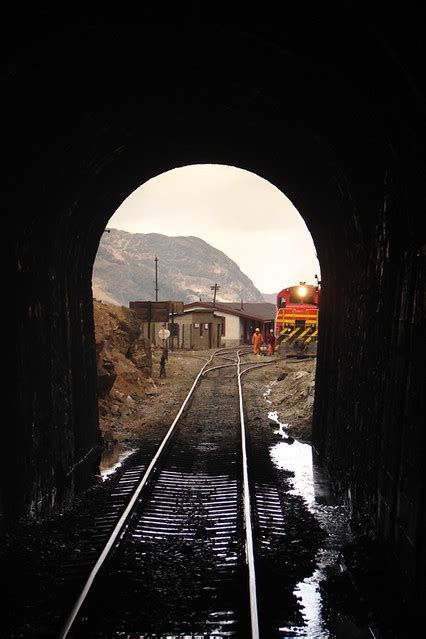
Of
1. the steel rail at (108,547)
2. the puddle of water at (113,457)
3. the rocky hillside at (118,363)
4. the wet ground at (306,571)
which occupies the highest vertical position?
the rocky hillside at (118,363)

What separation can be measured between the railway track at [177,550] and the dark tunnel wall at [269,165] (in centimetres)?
109

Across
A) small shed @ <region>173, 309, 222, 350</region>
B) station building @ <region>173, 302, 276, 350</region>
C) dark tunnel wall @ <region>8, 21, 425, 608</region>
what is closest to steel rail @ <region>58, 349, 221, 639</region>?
dark tunnel wall @ <region>8, 21, 425, 608</region>

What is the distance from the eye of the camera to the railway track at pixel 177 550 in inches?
165

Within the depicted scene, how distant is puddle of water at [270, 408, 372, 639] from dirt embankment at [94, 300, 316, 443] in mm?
1438

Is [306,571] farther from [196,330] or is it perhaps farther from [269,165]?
[196,330]

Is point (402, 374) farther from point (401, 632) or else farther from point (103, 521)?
point (103, 521)

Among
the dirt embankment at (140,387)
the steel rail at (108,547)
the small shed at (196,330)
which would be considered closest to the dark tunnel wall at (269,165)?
the steel rail at (108,547)

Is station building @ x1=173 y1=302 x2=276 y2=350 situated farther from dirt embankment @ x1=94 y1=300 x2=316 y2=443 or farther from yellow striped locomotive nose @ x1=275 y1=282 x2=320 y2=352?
dirt embankment @ x1=94 y1=300 x2=316 y2=443

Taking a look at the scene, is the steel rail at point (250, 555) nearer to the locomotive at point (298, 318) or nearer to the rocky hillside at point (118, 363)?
the rocky hillside at point (118, 363)

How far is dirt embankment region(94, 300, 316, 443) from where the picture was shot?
41.2 feet

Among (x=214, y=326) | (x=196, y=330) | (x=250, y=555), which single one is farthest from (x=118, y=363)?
(x=214, y=326)

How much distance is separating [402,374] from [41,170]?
4.45m

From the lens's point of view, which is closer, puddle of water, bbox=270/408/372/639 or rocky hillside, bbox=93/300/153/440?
puddle of water, bbox=270/408/372/639

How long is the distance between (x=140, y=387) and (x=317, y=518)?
10.9 m
